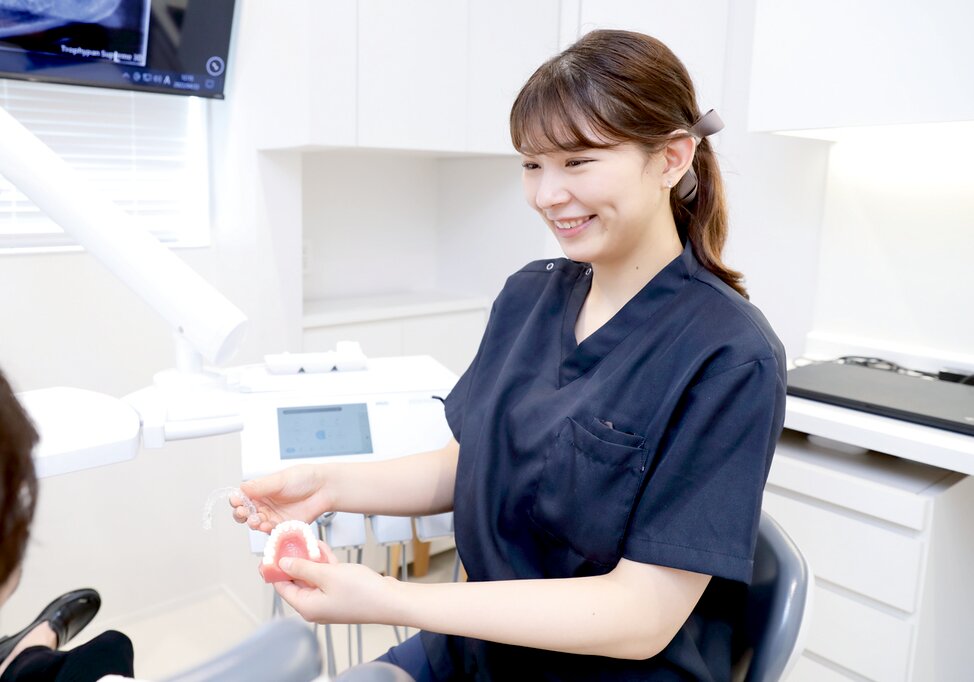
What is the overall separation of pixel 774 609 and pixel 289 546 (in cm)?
55

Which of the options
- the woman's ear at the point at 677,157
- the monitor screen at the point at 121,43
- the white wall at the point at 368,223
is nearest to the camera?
the woman's ear at the point at 677,157

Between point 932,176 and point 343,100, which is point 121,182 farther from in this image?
point 932,176

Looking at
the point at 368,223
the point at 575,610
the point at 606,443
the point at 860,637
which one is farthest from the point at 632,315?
the point at 368,223

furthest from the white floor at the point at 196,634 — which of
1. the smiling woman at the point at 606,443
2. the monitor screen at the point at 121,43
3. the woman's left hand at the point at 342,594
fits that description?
the monitor screen at the point at 121,43

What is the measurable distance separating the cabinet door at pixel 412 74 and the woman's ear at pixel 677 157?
3.92ft

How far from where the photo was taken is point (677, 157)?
916 millimetres

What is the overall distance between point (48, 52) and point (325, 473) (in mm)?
1332

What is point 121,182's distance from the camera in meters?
2.03

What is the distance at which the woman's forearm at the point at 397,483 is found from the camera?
3.53ft

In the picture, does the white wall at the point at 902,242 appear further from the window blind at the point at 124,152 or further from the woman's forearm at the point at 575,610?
the window blind at the point at 124,152

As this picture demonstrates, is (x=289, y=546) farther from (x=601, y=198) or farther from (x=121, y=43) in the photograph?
(x=121, y=43)

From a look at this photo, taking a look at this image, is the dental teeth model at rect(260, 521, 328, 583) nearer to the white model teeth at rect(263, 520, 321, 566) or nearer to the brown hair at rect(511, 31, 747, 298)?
the white model teeth at rect(263, 520, 321, 566)

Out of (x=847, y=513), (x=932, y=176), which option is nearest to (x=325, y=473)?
(x=847, y=513)

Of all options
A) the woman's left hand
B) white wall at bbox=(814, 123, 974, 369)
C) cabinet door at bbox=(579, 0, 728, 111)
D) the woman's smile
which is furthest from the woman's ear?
cabinet door at bbox=(579, 0, 728, 111)
